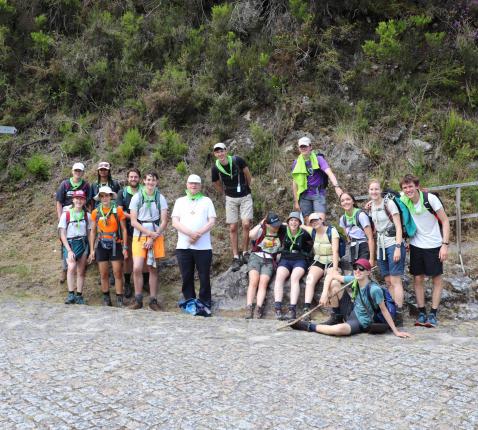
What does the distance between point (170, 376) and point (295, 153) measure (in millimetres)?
7805

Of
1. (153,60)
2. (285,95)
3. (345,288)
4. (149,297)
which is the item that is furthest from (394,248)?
(153,60)

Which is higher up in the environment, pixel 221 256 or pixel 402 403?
pixel 221 256

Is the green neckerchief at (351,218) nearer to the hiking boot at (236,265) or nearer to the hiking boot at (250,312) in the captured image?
the hiking boot at (250,312)

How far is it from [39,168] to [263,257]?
276 inches

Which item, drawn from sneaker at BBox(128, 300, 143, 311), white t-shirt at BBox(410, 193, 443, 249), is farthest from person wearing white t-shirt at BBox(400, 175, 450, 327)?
sneaker at BBox(128, 300, 143, 311)

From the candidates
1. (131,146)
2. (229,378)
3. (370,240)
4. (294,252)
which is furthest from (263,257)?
(131,146)

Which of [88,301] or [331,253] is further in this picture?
[88,301]

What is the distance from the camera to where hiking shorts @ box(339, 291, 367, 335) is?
7.06 m

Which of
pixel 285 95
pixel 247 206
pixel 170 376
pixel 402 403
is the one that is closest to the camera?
pixel 402 403

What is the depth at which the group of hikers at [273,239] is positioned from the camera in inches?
301

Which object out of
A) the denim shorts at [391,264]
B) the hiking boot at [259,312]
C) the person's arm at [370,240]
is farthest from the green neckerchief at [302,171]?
the hiking boot at [259,312]

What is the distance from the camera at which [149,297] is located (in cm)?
949

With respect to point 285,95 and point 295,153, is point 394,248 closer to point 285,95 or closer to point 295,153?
point 295,153

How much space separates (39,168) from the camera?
1309 cm
